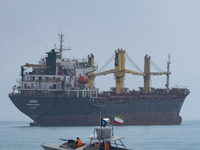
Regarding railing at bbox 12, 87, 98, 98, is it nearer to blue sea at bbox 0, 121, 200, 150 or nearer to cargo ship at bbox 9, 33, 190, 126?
cargo ship at bbox 9, 33, 190, 126

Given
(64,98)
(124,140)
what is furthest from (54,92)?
(124,140)

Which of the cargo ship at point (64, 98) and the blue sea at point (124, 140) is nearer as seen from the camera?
the blue sea at point (124, 140)

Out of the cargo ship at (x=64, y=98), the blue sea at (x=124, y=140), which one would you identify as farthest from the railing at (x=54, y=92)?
the blue sea at (x=124, y=140)

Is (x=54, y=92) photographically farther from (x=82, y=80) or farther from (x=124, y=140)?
(x=124, y=140)

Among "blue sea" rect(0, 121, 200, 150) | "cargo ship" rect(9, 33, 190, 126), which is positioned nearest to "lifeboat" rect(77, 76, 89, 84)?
"cargo ship" rect(9, 33, 190, 126)

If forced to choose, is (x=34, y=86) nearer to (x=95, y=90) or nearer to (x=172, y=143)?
(x=95, y=90)

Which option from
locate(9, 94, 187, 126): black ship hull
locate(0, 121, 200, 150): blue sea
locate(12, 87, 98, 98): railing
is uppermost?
locate(12, 87, 98, 98): railing

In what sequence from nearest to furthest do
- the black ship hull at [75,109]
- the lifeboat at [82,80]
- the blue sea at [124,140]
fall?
the blue sea at [124,140], the black ship hull at [75,109], the lifeboat at [82,80]

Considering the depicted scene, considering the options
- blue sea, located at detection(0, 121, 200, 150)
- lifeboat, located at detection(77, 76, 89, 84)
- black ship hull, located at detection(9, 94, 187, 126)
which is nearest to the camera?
blue sea, located at detection(0, 121, 200, 150)

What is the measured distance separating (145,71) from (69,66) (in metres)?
23.9

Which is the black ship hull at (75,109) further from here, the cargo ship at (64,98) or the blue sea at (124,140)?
the blue sea at (124,140)

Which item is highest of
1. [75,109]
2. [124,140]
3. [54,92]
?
[54,92]

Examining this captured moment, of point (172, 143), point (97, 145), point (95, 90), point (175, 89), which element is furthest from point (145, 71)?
point (97, 145)

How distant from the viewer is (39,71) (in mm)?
114875
